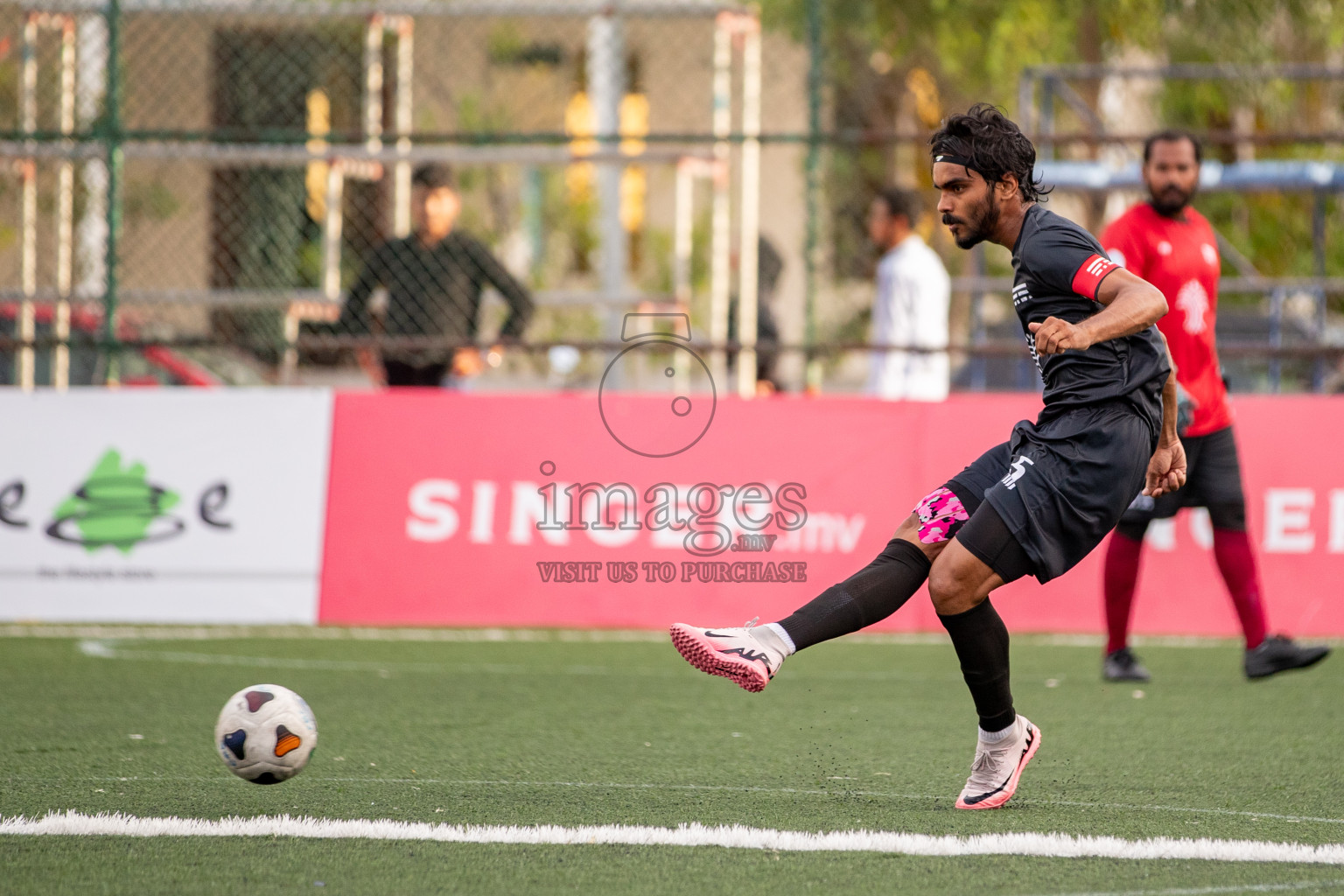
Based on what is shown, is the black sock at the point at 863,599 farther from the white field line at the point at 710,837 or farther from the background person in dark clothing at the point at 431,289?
the background person in dark clothing at the point at 431,289

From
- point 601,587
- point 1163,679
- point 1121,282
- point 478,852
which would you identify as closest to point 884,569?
point 1121,282

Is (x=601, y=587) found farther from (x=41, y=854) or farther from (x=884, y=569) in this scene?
(x=41, y=854)

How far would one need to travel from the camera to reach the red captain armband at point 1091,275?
418 cm

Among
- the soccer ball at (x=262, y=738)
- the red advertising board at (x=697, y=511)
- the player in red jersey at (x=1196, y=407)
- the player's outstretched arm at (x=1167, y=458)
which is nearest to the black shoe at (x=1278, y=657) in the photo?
the player in red jersey at (x=1196, y=407)

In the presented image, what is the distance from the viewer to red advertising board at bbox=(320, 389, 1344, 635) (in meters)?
8.68

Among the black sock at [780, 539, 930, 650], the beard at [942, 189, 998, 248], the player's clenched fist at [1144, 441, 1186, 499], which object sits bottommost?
the black sock at [780, 539, 930, 650]

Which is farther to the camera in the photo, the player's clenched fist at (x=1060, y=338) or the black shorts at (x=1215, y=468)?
the black shorts at (x=1215, y=468)

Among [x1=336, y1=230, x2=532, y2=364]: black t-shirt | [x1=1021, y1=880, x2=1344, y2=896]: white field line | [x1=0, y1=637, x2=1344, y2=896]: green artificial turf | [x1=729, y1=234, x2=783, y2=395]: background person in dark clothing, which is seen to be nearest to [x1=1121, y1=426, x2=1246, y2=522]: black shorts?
[x1=0, y1=637, x2=1344, y2=896]: green artificial turf

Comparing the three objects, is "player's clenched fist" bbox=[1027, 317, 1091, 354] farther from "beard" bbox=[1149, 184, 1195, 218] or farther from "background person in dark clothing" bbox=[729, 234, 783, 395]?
"background person in dark clothing" bbox=[729, 234, 783, 395]

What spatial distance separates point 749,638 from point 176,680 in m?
3.57

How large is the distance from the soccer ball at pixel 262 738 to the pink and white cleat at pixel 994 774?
1794mm

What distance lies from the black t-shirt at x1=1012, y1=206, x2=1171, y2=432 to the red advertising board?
13.9ft

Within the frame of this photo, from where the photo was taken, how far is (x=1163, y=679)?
7.23 metres

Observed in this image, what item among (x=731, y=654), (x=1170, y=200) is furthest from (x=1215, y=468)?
(x=731, y=654)
